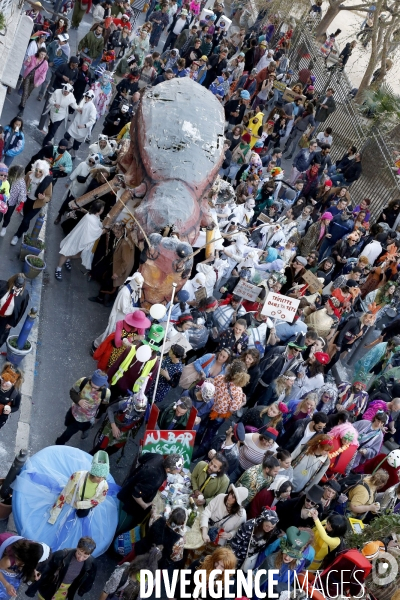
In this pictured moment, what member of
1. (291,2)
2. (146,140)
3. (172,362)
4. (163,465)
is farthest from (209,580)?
(291,2)

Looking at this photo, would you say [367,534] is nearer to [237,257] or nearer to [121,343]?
[121,343]

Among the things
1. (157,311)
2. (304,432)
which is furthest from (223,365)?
(304,432)

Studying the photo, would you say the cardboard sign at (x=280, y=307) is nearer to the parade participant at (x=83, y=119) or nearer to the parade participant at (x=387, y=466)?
the parade participant at (x=387, y=466)

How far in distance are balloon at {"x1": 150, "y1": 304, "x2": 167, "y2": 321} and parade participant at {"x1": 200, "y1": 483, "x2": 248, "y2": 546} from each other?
3.33 m

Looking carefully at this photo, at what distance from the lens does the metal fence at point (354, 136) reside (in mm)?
24047

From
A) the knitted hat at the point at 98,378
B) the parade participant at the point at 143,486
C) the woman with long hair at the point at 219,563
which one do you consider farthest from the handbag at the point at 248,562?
the knitted hat at the point at 98,378

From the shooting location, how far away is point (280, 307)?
1413 cm

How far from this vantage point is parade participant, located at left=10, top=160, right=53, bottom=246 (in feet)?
47.6

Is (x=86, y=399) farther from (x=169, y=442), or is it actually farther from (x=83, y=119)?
(x=83, y=119)

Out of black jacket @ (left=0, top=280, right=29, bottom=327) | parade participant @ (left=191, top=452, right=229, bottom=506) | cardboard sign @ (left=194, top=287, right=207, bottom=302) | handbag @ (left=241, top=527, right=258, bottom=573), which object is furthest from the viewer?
cardboard sign @ (left=194, top=287, right=207, bottom=302)

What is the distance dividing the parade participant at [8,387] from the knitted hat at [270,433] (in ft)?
10.7

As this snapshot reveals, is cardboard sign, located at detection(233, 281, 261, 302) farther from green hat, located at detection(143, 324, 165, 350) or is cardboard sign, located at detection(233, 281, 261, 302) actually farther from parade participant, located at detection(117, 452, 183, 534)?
parade participant, located at detection(117, 452, 183, 534)

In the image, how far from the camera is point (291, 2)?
33.4 m

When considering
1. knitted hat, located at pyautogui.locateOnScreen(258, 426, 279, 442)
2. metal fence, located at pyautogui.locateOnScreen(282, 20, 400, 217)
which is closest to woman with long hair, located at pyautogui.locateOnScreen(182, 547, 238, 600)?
knitted hat, located at pyautogui.locateOnScreen(258, 426, 279, 442)
